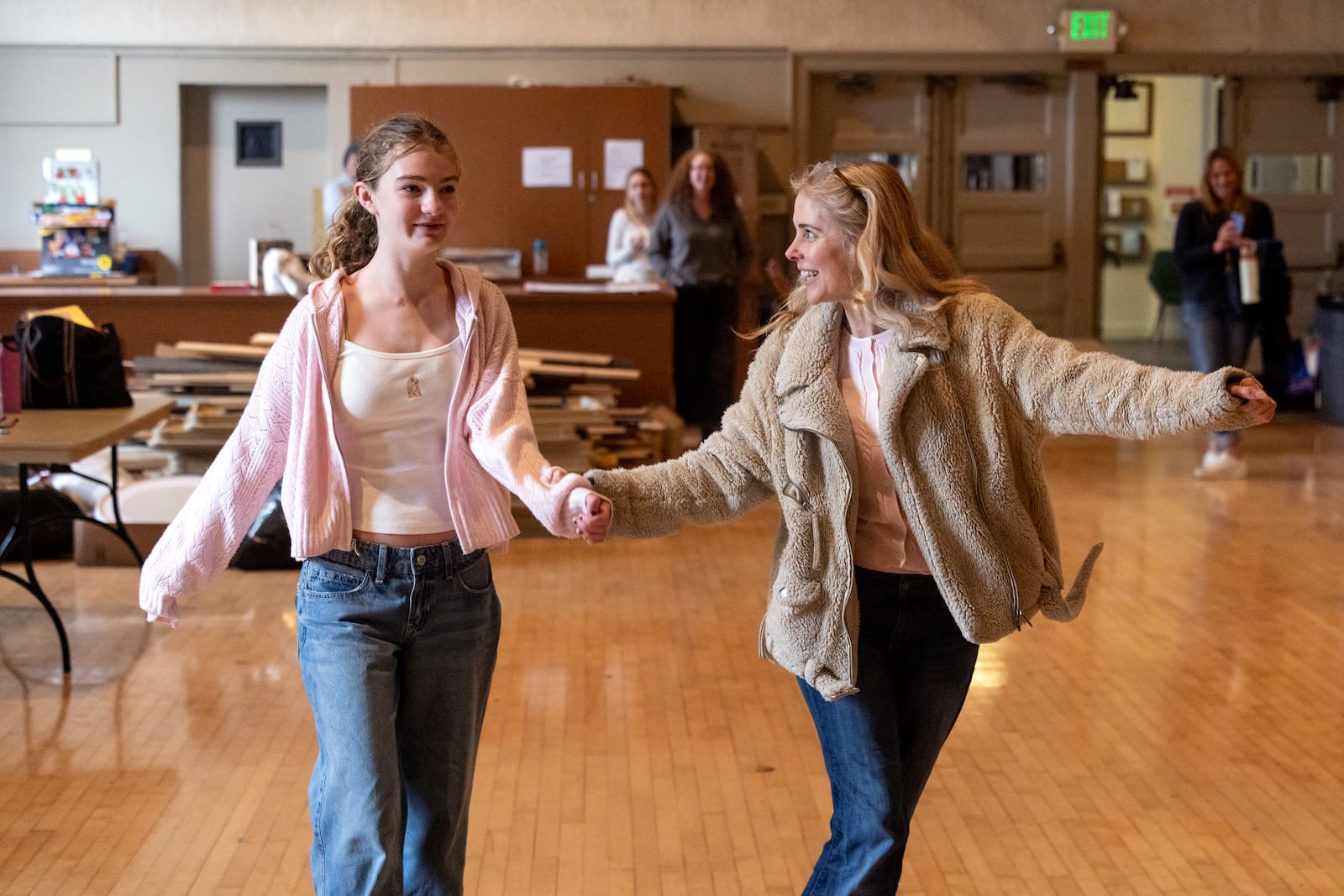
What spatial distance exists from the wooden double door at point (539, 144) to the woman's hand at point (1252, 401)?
8.53 metres

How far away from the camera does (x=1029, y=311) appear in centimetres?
1141

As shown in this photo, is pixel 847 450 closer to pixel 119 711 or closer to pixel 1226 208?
pixel 119 711

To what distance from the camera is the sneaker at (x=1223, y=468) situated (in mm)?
8172

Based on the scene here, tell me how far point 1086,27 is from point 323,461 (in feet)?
→ 32.2

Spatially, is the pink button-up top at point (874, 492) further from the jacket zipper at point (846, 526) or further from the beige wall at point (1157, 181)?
the beige wall at point (1157, 181)

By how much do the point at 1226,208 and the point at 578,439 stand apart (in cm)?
409

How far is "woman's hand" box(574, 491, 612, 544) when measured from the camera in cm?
227

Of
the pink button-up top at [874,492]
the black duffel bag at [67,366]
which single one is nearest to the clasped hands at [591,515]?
the pink button-up top at [874,492]

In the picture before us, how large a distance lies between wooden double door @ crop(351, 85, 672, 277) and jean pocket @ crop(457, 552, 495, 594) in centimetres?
816

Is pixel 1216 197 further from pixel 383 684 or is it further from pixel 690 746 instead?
pixel 383 684

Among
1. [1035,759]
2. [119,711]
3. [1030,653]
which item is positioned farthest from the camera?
[1030,653]

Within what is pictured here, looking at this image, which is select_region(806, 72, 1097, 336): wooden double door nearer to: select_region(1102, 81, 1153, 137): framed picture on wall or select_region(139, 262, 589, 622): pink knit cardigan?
select_region(1102, 81, 1153, 137): framed picture on wall

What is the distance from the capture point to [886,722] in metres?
2.31

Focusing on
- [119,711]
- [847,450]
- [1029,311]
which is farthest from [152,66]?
[847,450]
